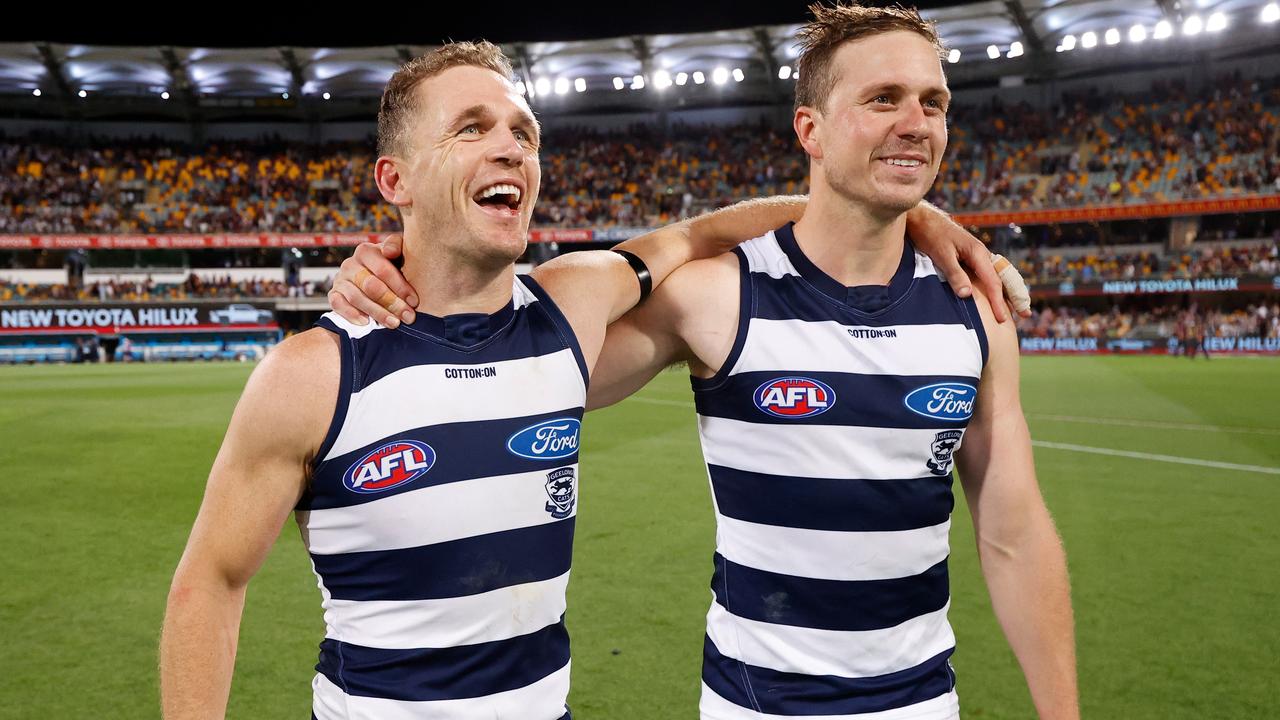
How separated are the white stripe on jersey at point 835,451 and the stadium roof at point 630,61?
41554mm

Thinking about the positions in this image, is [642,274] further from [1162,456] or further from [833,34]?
[1162,456]

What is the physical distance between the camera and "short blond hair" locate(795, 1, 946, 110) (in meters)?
2.58

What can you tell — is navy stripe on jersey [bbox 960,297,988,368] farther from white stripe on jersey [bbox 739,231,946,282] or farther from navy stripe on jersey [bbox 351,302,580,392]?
navy stripe on jersey [bbox 351,302,580,392]

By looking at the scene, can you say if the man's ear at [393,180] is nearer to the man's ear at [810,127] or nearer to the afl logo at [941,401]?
the man's ear at [810,127]

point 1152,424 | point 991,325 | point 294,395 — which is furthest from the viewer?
point 1152,424

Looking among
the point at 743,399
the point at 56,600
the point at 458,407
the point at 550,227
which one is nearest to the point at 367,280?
the point at 458,407

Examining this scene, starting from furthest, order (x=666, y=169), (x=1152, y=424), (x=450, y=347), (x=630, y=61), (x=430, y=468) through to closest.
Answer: (x=666, y=169) < (x=630, y=61) < (x=1152, y=424) < (x=450, y=347) < (x=430, y=468)

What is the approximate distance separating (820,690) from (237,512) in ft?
5.07

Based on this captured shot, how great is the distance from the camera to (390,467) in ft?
7.36

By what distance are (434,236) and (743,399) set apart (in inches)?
38.2

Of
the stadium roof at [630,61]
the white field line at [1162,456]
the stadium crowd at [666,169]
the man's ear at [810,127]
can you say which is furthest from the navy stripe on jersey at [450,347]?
the stadium crowd at [666,169]

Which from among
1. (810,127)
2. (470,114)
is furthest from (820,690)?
(470,114)

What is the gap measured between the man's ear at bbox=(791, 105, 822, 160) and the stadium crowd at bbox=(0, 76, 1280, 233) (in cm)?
4213

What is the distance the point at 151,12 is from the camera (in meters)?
45.8
